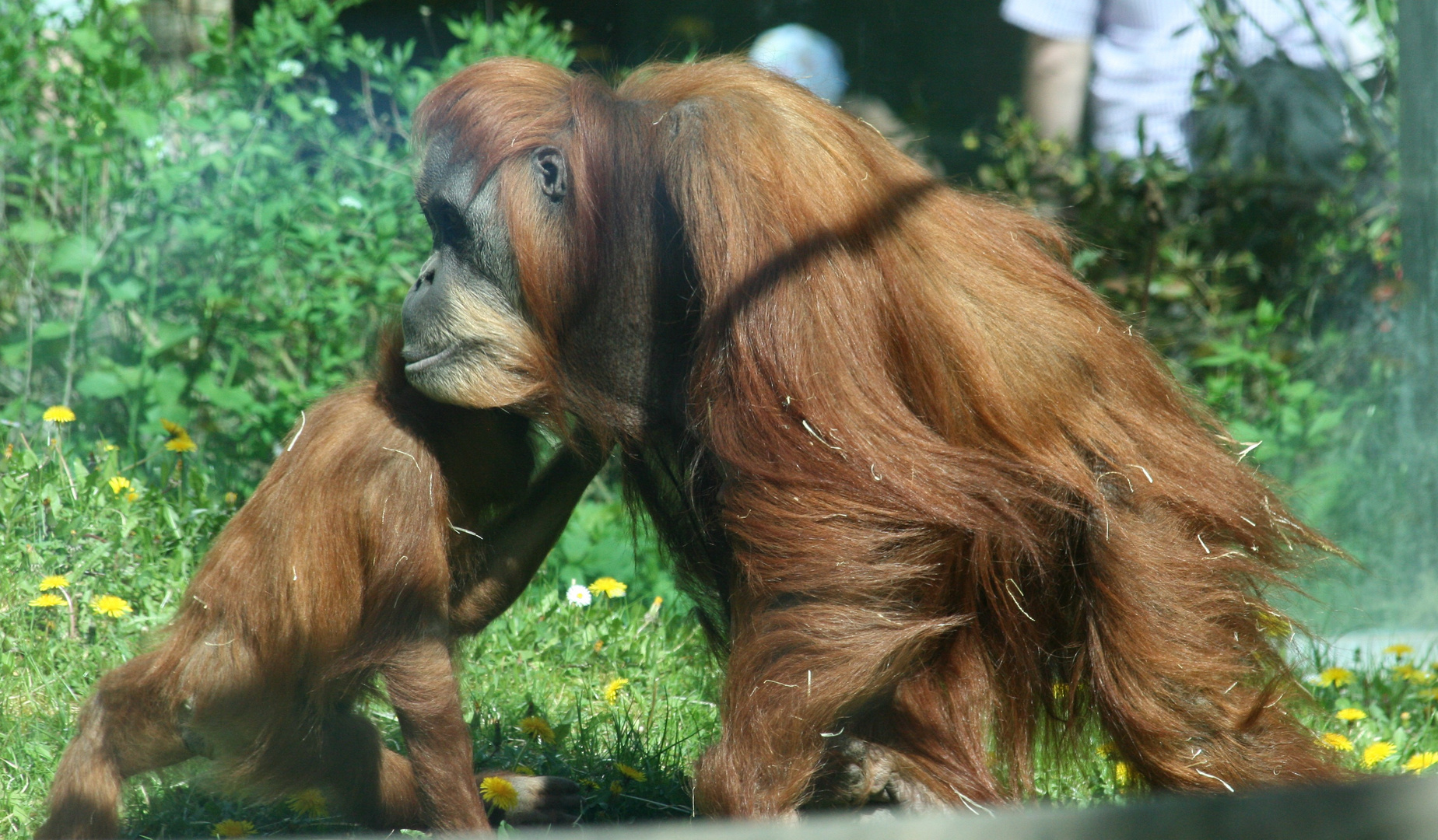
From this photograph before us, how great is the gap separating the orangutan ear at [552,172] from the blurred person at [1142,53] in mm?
3172

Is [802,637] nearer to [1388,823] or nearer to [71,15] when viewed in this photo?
[1388,823]

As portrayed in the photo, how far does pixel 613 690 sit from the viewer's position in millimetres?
2928

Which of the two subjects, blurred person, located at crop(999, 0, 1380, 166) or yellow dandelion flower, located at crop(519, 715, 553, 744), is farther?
blurred person, located at crop(999, 0, 1380, 166)

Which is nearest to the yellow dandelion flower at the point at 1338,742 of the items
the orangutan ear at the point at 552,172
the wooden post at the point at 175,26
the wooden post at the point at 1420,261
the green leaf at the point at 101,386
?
the wooden post at the point at 1420,261

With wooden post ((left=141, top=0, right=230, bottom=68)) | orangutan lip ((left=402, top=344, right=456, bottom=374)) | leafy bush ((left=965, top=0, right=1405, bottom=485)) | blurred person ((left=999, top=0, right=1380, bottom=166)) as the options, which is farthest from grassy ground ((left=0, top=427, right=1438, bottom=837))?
blurred person ((left=999, top=0, right=1380, bottom=166))

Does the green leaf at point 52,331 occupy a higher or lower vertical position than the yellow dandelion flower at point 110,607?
higher

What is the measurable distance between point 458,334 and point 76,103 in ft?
8.03

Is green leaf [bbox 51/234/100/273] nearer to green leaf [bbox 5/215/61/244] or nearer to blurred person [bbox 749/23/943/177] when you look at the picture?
green leaf [bbox 5/215/61/244]

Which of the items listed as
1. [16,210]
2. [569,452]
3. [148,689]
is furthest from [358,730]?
[16,210]

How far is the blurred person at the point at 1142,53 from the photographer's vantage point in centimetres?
481

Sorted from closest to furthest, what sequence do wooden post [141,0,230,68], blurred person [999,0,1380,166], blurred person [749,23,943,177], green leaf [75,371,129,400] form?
green leaf [75,371,129,400] < blurred person [999,0,1380,166] < wooden post [141,0,230,68] < blurred person [749,23,943,177]

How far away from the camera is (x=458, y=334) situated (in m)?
2.25

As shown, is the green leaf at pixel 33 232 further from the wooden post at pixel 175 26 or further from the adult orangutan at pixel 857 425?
the adult orangutan at pixel 857 425

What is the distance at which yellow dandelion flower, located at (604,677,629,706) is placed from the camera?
2.93 m
